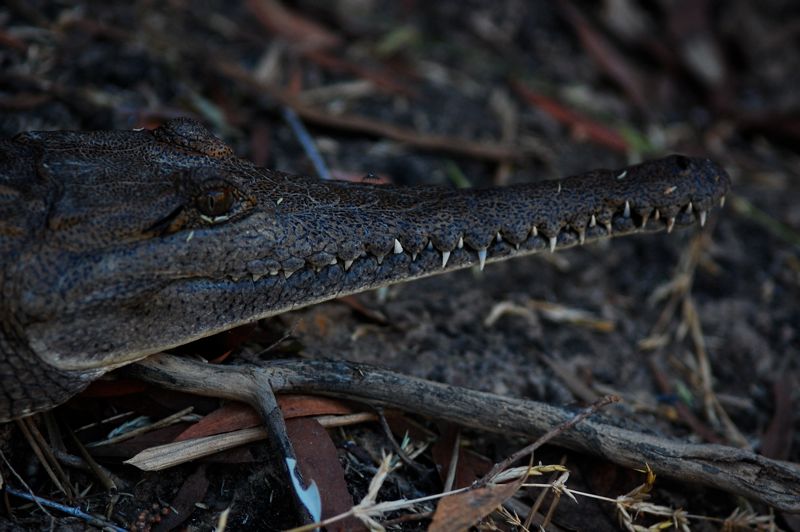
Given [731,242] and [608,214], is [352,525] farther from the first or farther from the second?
[731,242]

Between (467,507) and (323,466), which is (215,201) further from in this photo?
(467,507)

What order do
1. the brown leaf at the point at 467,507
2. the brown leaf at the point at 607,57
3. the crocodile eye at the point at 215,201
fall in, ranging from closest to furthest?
the brown leaf at the point at 467,507 → the crocodile eye at the point at 215,201 → the brown leaf at the point at 607,57

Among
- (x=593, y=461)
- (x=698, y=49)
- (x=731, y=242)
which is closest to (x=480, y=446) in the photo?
(x=593, y=461)

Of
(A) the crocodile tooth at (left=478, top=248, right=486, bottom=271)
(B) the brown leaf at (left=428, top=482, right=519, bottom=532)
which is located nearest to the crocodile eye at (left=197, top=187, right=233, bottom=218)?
(A) the crocodile tooth at (left=478, top=248, right=486, bottom=271)

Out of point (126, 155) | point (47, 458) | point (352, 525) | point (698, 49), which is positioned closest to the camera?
point (352, 525)

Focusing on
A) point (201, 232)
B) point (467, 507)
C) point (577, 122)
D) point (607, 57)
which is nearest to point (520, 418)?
point (467, 507)

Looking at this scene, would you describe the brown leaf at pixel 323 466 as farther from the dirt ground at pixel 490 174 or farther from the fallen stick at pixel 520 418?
the fallen stick at pixel 520 418

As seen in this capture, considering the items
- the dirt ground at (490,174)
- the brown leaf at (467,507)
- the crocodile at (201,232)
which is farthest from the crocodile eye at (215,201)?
the brown leaf at (467,507)
